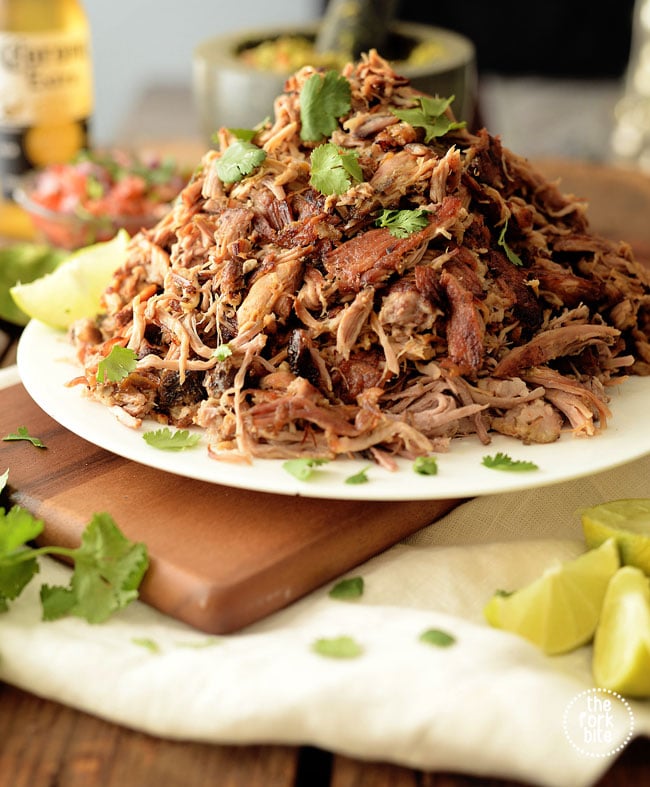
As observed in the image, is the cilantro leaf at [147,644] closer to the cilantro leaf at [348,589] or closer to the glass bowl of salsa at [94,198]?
the cilantro leaf at [348,589]

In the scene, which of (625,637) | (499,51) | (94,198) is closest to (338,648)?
(625,637)

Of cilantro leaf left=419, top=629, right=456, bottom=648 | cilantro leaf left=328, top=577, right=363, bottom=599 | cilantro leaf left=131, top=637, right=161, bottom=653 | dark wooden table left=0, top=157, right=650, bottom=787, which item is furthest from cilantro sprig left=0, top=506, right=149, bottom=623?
cilantro leaf left=419, top=629, right=456, bottom=648

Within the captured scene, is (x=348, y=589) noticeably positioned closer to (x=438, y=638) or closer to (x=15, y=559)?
(x=438, y=638)

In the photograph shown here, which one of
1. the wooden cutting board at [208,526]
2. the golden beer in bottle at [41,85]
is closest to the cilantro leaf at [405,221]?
the wooden cutting board at [208,526]

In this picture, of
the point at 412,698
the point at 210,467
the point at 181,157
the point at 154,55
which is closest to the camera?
the point at 412,698

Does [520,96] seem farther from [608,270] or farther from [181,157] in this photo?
[608,270]

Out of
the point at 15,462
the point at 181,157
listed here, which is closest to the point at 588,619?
the point at 15,462
